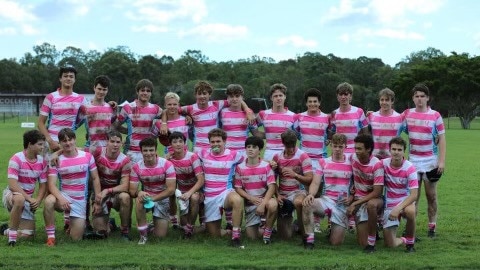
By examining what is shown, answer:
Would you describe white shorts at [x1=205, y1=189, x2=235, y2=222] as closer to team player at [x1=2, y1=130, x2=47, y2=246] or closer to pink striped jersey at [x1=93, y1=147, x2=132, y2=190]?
pink striped jersey at [x1=93, y1=147, x2=132, y2=190]

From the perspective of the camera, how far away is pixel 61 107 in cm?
787

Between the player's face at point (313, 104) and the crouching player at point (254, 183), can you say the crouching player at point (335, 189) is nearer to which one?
the crouching player at point (254, 183)

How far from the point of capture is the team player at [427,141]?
24.4ft

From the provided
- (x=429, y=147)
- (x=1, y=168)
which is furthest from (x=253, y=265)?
(x=1, y=168)

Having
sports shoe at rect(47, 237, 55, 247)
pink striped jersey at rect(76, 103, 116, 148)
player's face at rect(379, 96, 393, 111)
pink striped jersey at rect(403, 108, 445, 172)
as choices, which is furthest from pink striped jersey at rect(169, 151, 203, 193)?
pink striped jersey at rect(403, 108, 445, 172)

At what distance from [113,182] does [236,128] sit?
5.93ft

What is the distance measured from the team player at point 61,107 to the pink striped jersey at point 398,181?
4.12m

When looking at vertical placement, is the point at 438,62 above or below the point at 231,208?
above

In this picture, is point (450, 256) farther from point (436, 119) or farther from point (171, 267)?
point (171, 267)

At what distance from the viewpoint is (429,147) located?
7516 mm

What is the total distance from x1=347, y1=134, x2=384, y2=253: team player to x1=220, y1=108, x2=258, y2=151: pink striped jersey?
1729 mm

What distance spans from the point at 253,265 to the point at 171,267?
795mm

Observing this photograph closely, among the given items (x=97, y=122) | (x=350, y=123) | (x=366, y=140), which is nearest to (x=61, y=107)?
(x=97, y=122)

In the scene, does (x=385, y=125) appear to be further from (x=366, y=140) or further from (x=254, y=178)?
(x=254, y=178)
